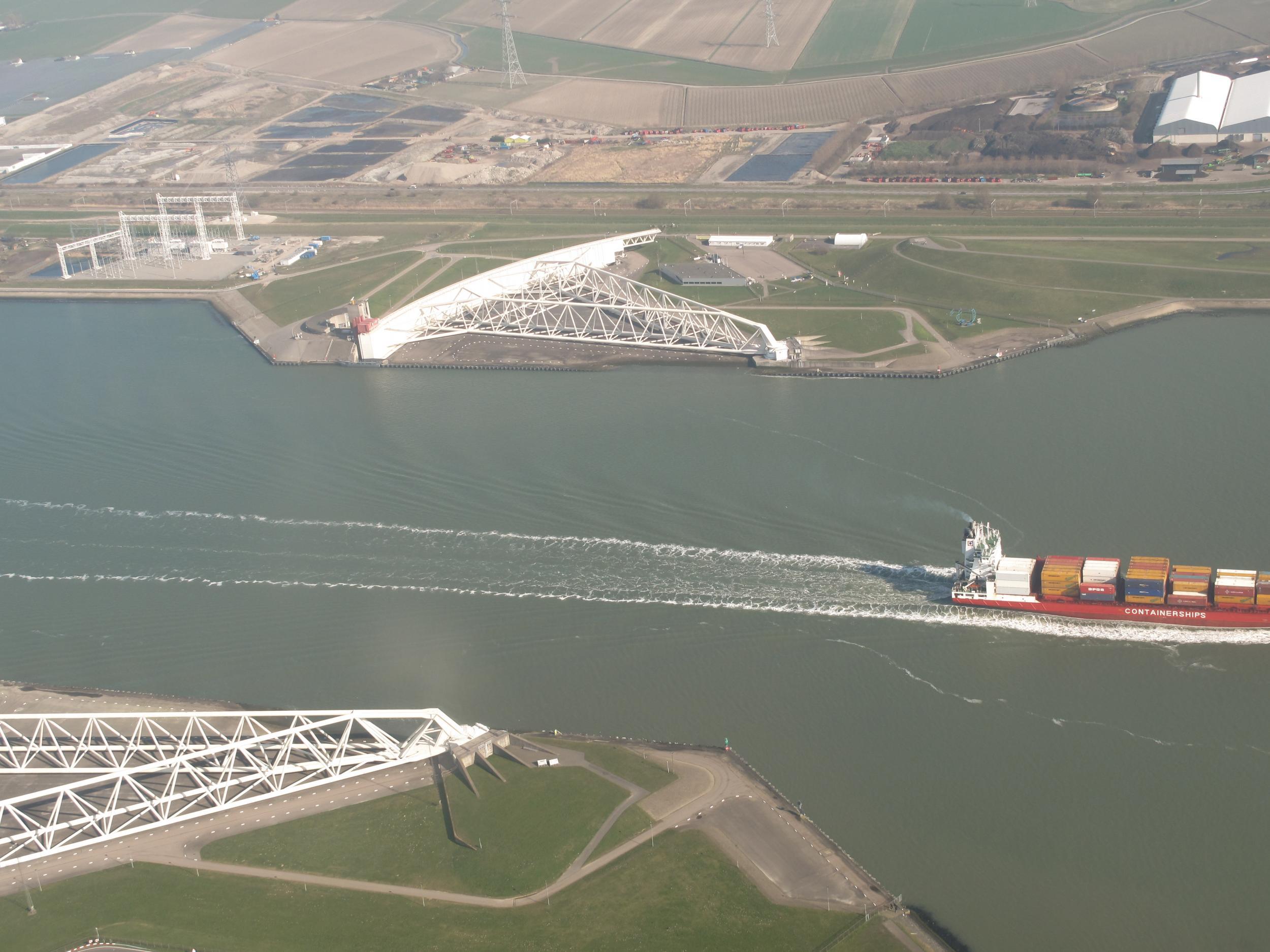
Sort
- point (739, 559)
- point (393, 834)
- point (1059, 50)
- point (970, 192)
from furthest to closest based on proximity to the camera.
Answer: point (1059, 50) → point (970, 192) → point (739, 559) → point (393, 834)

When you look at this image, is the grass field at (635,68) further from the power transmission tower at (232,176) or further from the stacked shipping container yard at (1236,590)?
the stacked shipping container yard at (1236,590)

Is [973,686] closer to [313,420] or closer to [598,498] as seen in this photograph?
[598,498]

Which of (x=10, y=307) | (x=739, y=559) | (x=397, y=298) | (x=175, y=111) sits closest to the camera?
(x=739, y=559)

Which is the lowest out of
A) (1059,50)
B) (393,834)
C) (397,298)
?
(393,834)

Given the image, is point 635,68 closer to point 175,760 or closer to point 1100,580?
point 1100,580

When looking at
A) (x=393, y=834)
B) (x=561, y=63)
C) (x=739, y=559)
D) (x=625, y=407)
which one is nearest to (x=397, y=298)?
(x=625, y=407)

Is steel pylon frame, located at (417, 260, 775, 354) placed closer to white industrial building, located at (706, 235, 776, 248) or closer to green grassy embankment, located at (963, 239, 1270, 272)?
white industrial building, located at (706, 235, 776, 248)

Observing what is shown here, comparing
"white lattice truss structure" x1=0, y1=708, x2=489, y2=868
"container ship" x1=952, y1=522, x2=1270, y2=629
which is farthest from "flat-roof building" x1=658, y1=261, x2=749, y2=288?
"white lattice truss structure" x1=0, y1=708, x2=489, y2=868
